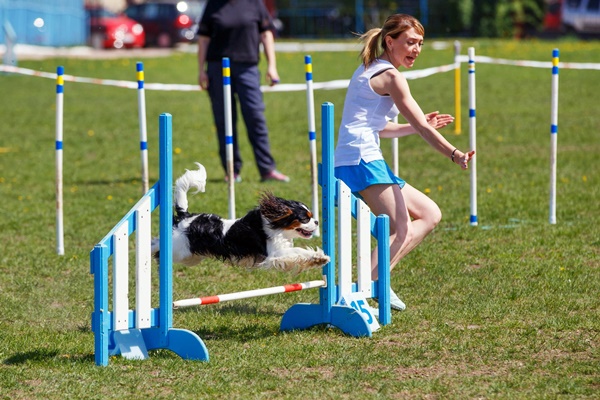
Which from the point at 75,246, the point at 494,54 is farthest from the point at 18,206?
the point at 494,54

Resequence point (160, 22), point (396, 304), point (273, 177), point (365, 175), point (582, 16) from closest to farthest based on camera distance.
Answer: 1. point (365, 175)
2. point (396, 304)
3. point (273, 177)
4. point (160, 22)
5. point (582, 16)

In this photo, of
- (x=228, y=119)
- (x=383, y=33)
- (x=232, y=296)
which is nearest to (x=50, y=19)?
(x=228, y=119)

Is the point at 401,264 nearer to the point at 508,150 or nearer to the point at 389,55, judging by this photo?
the point at 389,55

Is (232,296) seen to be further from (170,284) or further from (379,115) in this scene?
(379,115)

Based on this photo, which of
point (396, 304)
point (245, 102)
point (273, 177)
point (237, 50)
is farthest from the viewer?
point (273, 177)

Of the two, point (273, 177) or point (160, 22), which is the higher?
point (160, 22)

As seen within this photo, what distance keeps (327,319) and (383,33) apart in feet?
5.75

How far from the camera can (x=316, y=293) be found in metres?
6.82

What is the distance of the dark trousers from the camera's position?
1057 centimetres

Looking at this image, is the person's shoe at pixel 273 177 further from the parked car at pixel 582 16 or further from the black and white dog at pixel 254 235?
the parked car at pixel 582 16

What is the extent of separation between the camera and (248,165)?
12406 mm

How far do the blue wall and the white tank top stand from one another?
2560cm

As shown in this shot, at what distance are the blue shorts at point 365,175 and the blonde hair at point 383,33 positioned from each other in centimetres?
61

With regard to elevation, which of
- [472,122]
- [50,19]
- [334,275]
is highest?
[50,19]
